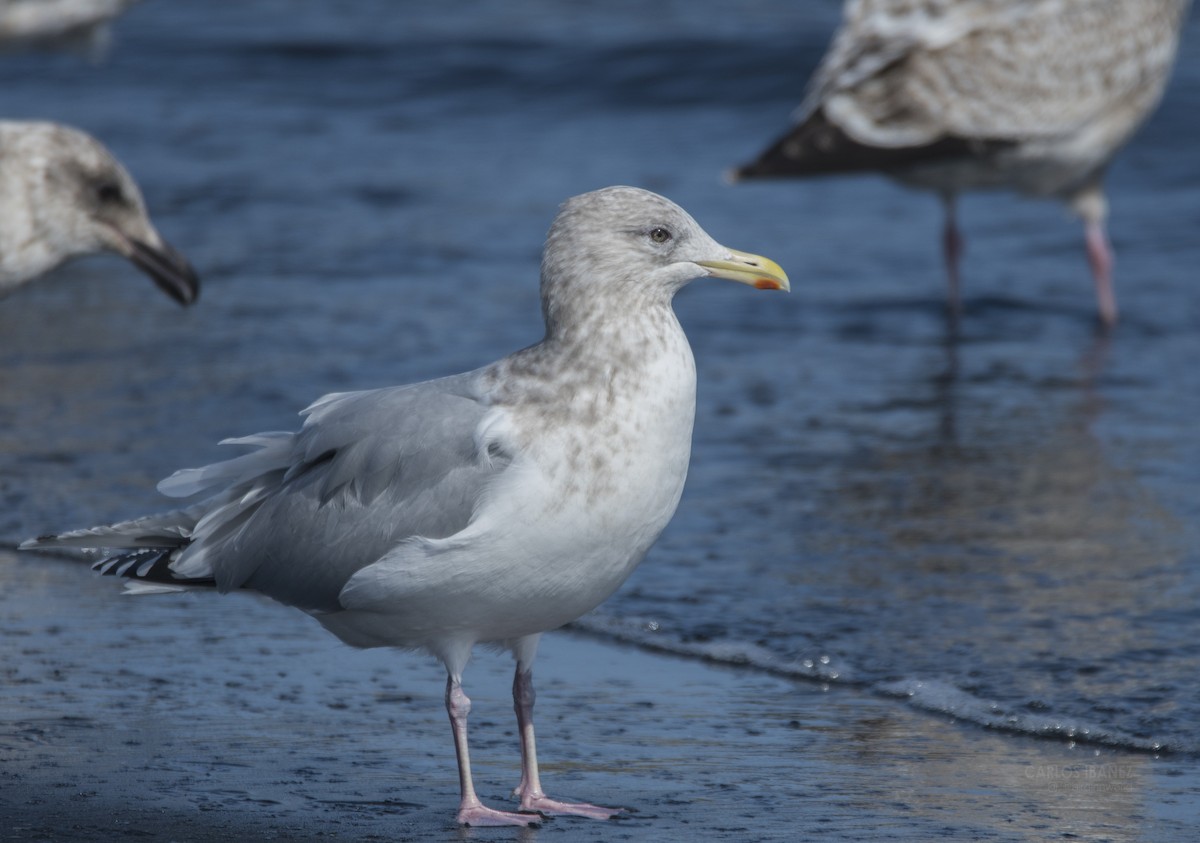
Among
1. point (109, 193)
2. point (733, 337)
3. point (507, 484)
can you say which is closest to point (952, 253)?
point (733, 337)

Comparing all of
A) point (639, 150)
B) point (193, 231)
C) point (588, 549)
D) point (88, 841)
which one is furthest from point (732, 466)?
point (639, 150)

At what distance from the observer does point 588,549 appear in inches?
147

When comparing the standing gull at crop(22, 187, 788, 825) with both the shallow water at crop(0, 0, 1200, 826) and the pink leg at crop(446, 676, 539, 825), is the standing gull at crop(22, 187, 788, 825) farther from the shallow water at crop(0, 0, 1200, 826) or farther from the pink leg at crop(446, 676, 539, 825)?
the shallow water at crop(0, 0, 1200, 826)

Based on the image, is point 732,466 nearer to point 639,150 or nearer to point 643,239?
point 643,239

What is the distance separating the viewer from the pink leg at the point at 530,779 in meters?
3.88

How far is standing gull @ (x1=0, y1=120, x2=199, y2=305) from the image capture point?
6.49 metres

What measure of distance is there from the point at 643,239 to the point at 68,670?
5.72 feet

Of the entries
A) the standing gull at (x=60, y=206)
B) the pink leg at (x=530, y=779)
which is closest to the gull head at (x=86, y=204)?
the standing gull at (x=60, y=206)

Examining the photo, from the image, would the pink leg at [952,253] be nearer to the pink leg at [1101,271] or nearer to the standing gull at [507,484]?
the pink leg at [1101,271]

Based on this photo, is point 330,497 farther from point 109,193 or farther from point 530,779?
point 109,193

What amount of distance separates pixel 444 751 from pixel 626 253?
115 centimetres

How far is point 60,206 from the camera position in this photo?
21.4 ft

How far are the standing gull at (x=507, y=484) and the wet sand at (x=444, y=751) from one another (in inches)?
9.5

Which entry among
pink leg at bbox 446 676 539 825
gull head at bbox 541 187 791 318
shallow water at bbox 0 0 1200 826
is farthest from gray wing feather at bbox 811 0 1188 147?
pink leg at bbox 446 676 539 825
